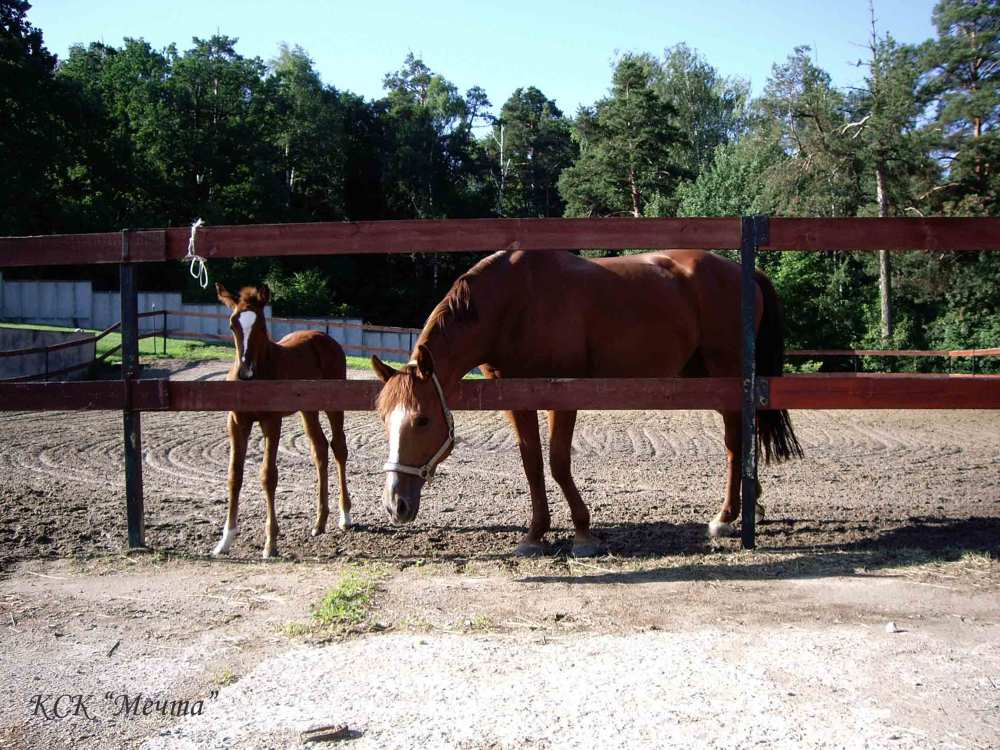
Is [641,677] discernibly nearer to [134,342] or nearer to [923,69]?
[134,342]

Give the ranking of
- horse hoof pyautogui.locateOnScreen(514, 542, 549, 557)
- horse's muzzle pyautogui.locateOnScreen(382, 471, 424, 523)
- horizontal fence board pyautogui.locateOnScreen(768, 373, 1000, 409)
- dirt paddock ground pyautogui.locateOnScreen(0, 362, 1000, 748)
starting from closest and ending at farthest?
dirt paddock ground pyautogui.locateOnScreen(0, 362, 1000, 748)
horse's muzzle pyautogui.locateOnScreen(382, 471, 424, 523)
horizontal fence board pyautogui.locateOnScreen(768, 373, 1000, 409)
horse hoof pyautogui.locateOnScreen(514, 542, 549, 557)

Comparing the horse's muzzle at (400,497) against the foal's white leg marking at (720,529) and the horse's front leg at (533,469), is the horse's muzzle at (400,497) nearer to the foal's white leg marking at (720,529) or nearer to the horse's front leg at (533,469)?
the horse's front leg at (533,469)

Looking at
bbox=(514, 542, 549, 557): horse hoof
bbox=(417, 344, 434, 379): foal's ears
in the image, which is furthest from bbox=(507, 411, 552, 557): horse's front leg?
bbox=(417, 344, 434, 379): foal's ears

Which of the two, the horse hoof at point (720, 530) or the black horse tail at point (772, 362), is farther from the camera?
the black horse tail at point (772, 362)

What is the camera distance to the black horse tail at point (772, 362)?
5.74 m

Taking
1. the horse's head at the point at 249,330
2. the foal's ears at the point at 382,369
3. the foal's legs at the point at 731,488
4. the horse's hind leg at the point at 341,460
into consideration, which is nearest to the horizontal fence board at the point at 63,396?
the horse's head at the point at 249,330

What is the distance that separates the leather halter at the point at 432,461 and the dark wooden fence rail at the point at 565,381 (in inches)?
10.8

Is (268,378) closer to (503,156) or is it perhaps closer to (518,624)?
(518,624)

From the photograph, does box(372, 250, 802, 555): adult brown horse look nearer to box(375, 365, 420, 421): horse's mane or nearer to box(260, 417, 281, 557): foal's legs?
box(375, 365, 420, 421): horse's mane

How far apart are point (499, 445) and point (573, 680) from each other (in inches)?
305

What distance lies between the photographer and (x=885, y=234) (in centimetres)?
465

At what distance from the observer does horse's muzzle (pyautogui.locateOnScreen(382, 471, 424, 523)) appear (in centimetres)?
391

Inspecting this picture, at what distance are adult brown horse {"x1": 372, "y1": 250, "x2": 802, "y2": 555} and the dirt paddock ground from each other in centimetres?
53

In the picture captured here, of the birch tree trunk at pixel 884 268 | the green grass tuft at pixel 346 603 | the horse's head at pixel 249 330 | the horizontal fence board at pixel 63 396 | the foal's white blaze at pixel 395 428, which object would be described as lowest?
the green grass tuft at pixel 346 603
